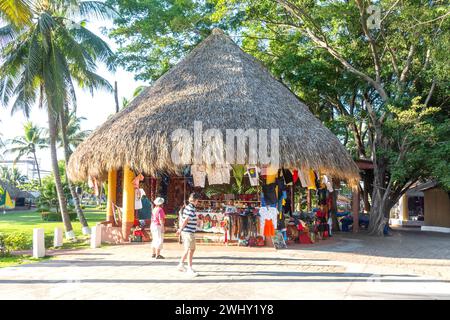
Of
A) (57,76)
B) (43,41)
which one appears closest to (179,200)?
(57,76)

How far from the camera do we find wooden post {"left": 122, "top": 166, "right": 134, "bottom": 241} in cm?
1244

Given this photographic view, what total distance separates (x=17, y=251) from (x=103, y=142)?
381cm

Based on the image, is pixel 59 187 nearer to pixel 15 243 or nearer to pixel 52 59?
pixel 15 243

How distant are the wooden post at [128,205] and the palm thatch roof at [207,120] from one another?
663 millimetres

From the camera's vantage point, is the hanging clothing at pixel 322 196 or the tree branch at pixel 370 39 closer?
the tree branch at pixel 370 39

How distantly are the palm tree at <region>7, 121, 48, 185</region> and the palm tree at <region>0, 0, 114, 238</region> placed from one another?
3336 cm

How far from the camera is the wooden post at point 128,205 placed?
12.4 metres

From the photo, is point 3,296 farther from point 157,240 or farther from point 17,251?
point 17,251

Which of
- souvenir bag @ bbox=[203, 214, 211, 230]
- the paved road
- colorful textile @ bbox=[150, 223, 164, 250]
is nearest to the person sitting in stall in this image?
the paved road

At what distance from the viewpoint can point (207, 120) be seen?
11.7 meters

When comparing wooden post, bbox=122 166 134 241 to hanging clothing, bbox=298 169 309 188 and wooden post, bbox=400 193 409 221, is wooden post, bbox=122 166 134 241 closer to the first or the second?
hanging clothing, bbox=298 169 309 188

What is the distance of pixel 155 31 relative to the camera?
1933 cm

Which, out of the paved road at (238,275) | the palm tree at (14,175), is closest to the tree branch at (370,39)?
the paved road at (238,275)

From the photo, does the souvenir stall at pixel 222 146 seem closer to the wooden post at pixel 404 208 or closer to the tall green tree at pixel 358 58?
the tall green tree at pixel 358 58
